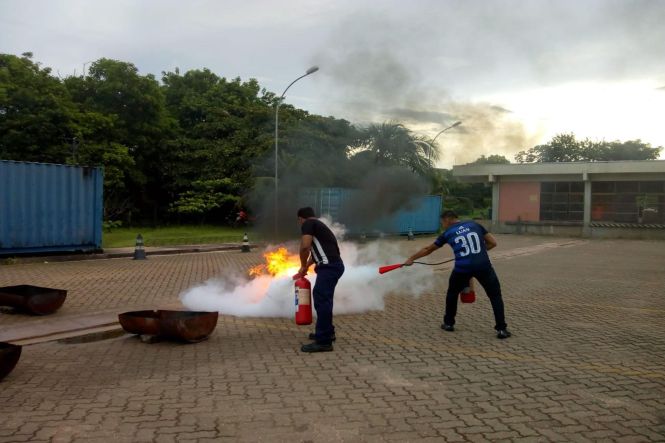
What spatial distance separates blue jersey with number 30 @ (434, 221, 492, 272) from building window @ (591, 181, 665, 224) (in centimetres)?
3154

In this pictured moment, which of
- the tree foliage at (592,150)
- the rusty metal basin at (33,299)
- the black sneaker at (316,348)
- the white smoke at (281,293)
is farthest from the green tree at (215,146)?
the tree foliage at (592,150)

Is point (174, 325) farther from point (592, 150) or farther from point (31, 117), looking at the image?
point (592, 150)

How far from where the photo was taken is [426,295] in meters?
10.3

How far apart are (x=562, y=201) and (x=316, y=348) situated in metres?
33.7

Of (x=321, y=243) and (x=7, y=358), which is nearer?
(x=7, y=358)

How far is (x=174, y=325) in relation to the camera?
6.25 m

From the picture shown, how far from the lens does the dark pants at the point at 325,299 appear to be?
612cm

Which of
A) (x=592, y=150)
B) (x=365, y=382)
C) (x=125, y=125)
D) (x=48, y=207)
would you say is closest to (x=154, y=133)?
(x=125, y=125)

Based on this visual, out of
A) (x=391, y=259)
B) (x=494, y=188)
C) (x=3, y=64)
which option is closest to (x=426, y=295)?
(x=391, y=259)

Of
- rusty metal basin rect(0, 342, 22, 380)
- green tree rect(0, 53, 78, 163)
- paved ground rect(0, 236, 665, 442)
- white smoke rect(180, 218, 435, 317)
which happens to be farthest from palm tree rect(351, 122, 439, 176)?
green tree rect(0, 53, 78, 163)

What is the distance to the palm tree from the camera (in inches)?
491

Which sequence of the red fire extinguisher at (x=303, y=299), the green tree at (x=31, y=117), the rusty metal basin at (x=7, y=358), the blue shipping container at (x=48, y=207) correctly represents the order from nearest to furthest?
the rusty metal basin at (x=7, y=358) < the red fire extinguisher at (x=303, y=299) < the blue shipping container at (x=48, y=207) < the green tree at (x=31, y=117)

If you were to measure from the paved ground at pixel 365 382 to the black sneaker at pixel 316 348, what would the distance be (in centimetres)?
12

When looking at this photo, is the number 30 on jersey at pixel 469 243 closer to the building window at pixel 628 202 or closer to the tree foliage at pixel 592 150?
the building window at pixel 628 202
